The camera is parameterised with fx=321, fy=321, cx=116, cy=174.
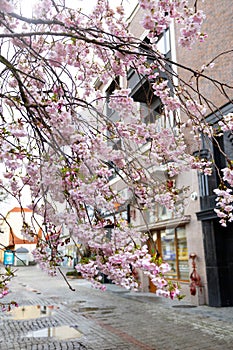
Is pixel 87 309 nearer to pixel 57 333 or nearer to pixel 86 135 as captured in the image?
pixel 57 333

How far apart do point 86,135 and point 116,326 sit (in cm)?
479

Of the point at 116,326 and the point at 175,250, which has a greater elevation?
the point at 175,250

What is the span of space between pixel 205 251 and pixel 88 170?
22.3 ft

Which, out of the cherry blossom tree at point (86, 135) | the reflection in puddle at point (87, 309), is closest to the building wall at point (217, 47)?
the cherry blossom tree at point (86, 135)

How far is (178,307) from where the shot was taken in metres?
8.90

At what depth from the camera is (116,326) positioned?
6734mm

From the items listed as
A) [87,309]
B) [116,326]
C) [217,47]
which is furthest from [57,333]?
[217,47]

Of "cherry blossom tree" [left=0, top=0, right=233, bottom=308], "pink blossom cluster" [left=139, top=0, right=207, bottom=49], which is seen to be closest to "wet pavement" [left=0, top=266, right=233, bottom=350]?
"cherry blossom tree" [left=0, top=0, right=233, bottom=308]

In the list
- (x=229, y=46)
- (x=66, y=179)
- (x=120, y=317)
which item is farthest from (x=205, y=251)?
(x=66, y=179)

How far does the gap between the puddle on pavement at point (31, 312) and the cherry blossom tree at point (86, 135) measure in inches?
188

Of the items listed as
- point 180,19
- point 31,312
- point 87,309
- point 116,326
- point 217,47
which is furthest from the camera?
point 217,47

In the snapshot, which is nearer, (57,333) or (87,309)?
(57,333)

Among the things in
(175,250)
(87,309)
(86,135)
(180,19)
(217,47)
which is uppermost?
(217,47)

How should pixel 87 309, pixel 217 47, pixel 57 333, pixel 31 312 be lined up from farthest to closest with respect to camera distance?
pixel 217 47 < pixel 87 309 < pixel 31 312 < pixel 57 333
